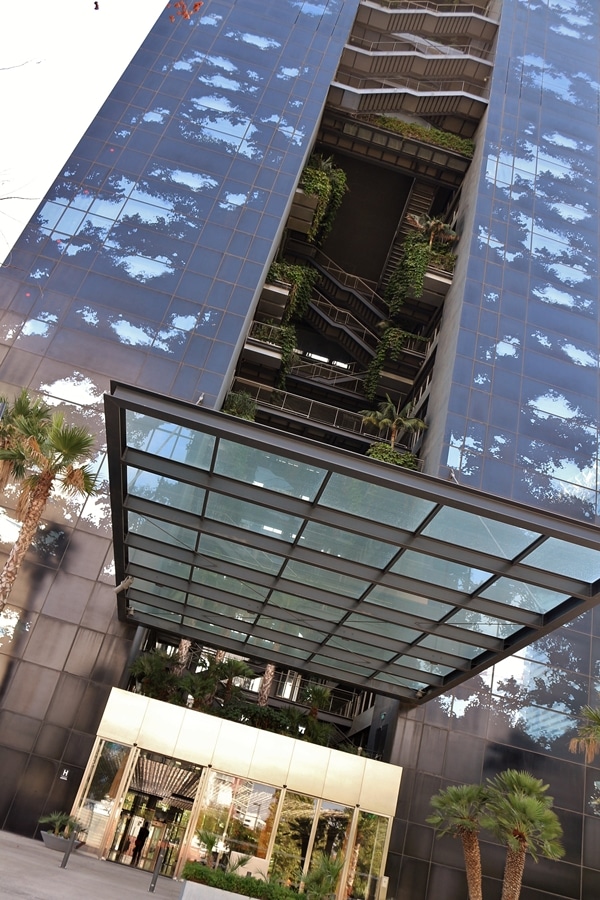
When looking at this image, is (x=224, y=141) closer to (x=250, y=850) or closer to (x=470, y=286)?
(x=470, y=286)

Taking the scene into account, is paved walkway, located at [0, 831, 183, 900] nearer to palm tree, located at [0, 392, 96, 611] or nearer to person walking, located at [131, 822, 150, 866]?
person walking, located at [131, 822, 150, 866]

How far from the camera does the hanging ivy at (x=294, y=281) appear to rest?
33938 mm

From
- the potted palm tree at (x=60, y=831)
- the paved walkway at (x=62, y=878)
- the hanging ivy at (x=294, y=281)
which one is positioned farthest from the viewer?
the hanging ivy at (x=294, y=281)

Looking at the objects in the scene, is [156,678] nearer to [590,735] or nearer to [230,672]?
[230,672]

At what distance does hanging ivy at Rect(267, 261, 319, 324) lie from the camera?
33938 mm

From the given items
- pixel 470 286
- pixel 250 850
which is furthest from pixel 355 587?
pixel 470 286

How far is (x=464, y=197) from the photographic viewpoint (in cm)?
3800

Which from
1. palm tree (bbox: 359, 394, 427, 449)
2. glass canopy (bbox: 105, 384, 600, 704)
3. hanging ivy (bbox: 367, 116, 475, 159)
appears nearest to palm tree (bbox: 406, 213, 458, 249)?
hanging ivy (bbox: 367, 116, 475, 159)

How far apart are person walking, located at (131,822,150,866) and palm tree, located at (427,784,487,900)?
9.02 metres

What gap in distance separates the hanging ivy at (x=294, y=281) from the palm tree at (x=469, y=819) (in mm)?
23226

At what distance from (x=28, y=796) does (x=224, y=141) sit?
1090 inches

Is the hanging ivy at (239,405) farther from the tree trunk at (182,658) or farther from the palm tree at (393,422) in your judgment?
the tree trunk at (182,658)

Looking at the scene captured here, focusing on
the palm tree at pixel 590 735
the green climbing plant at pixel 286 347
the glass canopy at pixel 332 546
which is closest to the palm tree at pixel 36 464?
the glass canopy at pixel 332 546

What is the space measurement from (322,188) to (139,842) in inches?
1173
